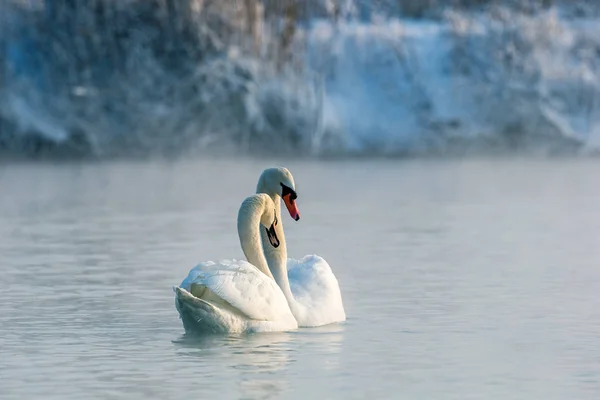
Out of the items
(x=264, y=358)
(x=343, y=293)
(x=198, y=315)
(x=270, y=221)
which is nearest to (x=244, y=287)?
(x=198, y=315)

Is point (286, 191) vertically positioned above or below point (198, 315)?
above

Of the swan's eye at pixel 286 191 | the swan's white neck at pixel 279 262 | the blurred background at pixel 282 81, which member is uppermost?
the swan's eye at pixel 286 191

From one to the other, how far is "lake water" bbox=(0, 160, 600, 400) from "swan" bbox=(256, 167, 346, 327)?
18 cm

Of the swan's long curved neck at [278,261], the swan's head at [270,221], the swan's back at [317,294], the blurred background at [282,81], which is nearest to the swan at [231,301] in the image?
the swan's back at [317,294]

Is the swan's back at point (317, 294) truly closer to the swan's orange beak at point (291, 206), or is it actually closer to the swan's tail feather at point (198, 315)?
the swan's orange beak at point (291, 206)

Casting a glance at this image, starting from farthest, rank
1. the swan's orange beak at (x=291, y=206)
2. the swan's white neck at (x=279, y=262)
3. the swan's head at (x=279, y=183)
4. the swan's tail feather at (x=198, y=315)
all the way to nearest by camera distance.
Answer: the swan's head at (x=279, y=183)
the swan's orange beak at (x=291, y=206)
the swan's white neck at (x=279, y=262)
the swan's tail feather at (x=198, y=315)

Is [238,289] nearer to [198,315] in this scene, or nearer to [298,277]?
[198,315]

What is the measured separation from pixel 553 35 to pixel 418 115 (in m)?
3.68

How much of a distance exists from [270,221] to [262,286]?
0.96 metres

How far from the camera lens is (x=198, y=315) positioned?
9.46m

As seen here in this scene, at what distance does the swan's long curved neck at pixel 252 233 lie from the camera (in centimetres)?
Result: 1027

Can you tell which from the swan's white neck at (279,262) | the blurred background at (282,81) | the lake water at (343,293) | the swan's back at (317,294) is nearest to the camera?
the lake water at (343,293)

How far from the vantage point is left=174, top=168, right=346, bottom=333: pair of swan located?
948cm

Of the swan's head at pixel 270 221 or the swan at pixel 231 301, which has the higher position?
the swan's head at pixel 270 221
